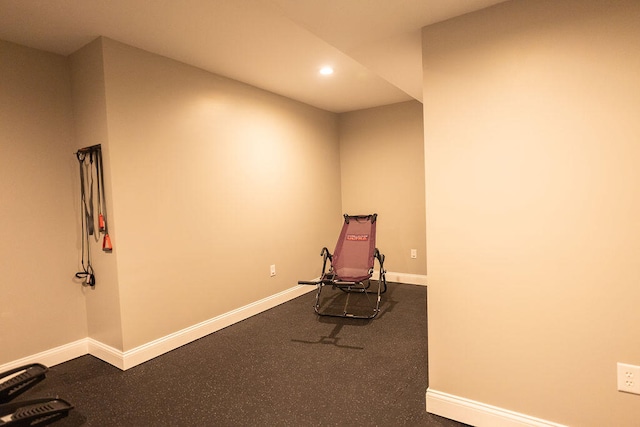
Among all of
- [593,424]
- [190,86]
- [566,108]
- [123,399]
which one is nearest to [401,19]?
[566,108]

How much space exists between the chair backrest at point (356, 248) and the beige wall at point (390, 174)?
0.77m

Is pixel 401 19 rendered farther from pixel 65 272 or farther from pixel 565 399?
pixel 65 272

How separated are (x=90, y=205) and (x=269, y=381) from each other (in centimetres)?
200

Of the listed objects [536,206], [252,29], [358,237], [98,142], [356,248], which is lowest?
[356,248]

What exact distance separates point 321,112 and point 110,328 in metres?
3.62

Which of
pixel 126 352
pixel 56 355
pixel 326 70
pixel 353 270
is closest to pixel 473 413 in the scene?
pixel 353 270

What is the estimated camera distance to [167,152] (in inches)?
109

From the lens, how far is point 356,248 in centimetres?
393

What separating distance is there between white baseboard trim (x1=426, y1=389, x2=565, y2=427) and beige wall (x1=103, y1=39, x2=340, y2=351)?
7.14 ft

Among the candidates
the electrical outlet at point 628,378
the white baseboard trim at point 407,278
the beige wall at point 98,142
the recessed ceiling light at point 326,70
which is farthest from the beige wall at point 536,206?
the white baseboard trim at point 407,278

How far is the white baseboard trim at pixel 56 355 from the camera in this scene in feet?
8.02

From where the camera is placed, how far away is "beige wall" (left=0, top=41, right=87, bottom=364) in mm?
2381

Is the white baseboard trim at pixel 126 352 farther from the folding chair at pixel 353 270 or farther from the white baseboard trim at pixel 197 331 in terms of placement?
the folding chair at pixel 353 270

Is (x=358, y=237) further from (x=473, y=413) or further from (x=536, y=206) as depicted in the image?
(x=536, y=206)
